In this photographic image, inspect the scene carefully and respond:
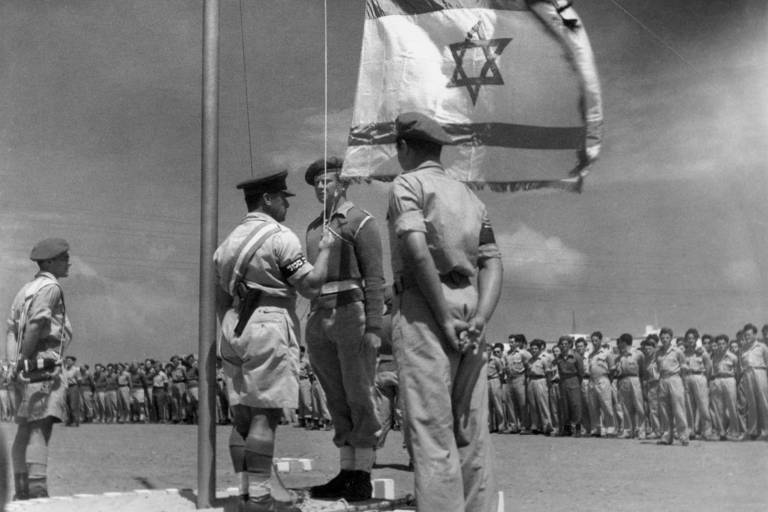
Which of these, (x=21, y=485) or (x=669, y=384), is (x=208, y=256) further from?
(x=669, y=384)

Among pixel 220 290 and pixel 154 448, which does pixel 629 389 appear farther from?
pixel 220 290

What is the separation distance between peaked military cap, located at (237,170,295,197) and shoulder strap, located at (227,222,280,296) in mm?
271

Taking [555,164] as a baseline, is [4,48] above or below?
above

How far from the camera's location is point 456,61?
600 centimetres

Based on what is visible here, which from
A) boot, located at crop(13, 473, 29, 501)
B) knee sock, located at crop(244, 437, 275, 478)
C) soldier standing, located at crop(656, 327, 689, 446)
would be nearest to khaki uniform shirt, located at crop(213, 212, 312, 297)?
knee sock, located at crop(244, 437, 275, 478)

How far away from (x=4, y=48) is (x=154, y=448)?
8.92m

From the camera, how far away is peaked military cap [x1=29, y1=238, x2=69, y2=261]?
20.4 ft

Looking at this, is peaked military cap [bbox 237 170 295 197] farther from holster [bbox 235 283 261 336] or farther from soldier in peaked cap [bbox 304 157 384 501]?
holster [bbox 235 283 261 336]

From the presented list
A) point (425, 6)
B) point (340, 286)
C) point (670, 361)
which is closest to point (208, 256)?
point (340, 286)

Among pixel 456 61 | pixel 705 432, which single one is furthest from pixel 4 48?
pixel 705 432

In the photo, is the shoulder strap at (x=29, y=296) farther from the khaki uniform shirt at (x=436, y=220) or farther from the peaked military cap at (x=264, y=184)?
the khaki uniform shirt at (x=436, y=220)

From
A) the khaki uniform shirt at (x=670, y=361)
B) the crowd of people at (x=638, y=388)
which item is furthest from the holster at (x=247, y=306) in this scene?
the khaki uniform shirt at (x=670, y=361)

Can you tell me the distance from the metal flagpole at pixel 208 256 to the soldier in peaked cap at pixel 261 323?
13cm

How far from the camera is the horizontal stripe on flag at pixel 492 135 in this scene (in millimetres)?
5719
